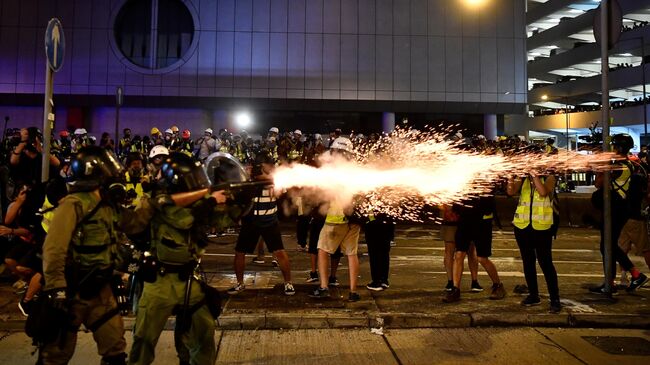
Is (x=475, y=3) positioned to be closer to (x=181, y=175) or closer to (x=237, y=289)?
(x=237, y=289)

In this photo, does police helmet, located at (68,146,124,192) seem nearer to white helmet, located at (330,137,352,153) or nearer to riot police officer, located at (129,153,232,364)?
riot police officer, located at (129,153,232,364)

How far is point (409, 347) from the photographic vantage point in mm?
5266

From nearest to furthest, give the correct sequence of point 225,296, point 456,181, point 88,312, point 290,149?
point 88,312, point 225,296, point 456,181, point 290,149

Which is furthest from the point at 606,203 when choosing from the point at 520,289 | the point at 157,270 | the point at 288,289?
the point at 157,270

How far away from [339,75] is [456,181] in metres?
17.0

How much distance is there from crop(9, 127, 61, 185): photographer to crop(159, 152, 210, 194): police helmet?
4.46m

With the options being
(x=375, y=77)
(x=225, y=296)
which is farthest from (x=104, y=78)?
(x=225, y=296)

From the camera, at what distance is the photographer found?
7.50 metres

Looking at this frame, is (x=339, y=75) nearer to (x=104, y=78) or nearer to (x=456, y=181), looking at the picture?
(x=104, y=78)

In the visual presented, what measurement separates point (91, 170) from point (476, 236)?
191 inches

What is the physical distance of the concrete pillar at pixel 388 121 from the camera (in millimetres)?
24312

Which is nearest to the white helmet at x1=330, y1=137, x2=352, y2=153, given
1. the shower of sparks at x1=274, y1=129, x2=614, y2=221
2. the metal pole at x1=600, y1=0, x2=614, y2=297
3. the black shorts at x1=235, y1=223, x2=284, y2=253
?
the shower of sparks at x1=274, y1=129, x2=614, y2=221

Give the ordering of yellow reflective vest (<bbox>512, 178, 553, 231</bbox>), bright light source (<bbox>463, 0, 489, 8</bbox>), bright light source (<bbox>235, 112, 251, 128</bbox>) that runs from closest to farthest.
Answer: yellow reflective vest (<bbox>512, 178, 553, 231</bbox>)
bright light source (<bbox>463, 0, 489, 8</bbox>)
bright light source (<bbox>235, 112, 251, 128</bbox>)

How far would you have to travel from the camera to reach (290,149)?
14672 mm
